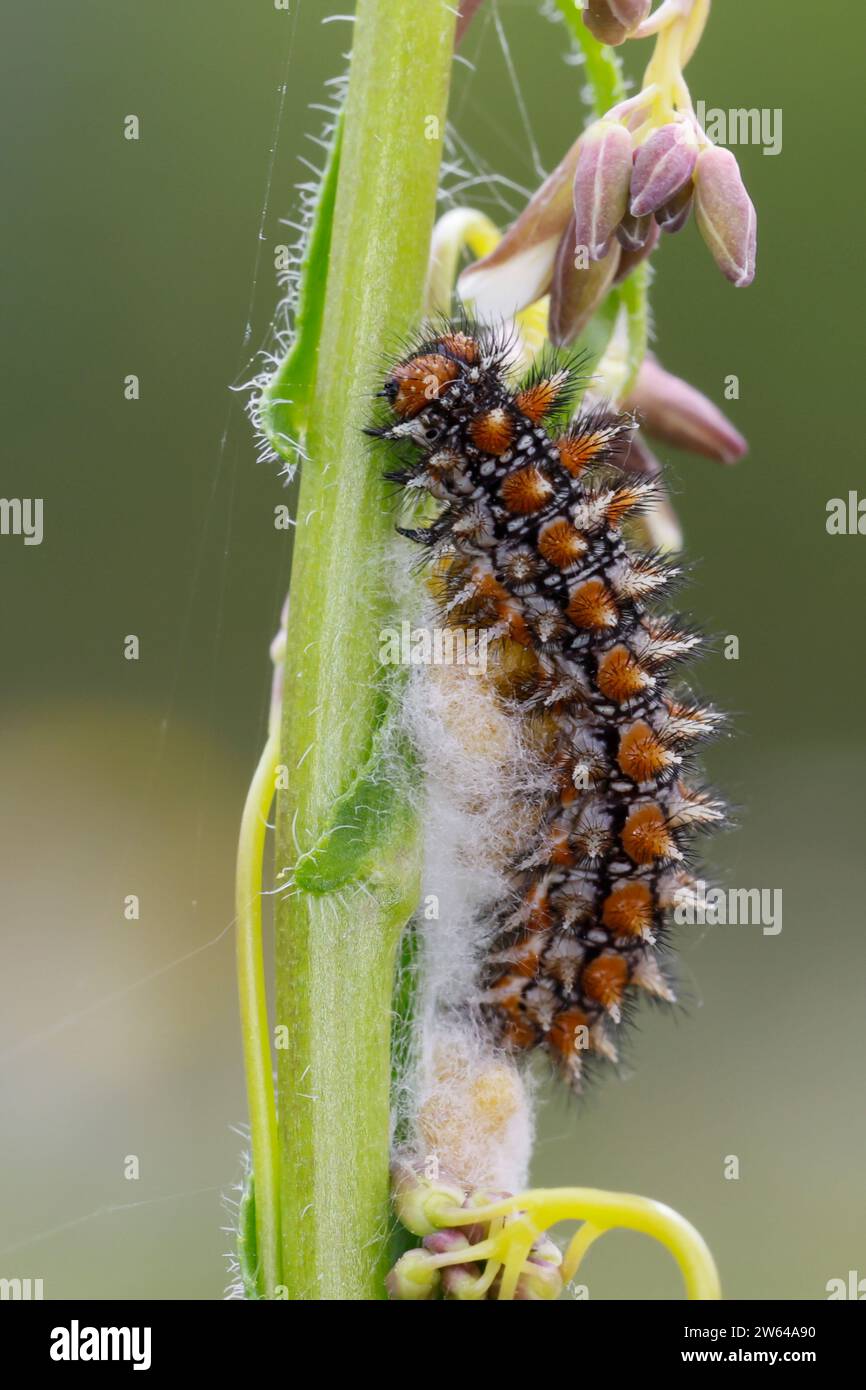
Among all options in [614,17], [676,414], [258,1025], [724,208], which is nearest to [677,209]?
[724,208]

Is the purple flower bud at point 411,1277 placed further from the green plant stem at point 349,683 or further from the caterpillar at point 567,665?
the caterpillar at point 567,665

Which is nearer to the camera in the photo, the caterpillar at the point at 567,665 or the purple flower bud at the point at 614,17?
the purple flower bud at the point at 614,17

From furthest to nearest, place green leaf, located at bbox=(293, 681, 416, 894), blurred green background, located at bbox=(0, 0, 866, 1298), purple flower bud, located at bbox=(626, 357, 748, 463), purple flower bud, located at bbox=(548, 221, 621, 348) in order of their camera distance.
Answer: blurred green background, located at bbox=(0, 0, 866, 1298)
purple flower bud, located at bbox=(626, 357, 748, 463)
purple flower bud, located at bbox=(548, 221, 621, 348)
green leaf, located at bbox=(293, 681, 416, 894)

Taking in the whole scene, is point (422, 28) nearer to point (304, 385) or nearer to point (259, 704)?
point (304, 385)

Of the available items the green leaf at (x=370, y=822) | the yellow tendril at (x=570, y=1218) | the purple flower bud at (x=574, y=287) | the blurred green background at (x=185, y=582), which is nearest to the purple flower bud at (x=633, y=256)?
the purple flower bud at (x=574, y=287)

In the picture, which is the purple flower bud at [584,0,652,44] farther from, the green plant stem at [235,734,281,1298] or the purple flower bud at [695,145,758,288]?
the green plant stem at [235,734,281,1298]

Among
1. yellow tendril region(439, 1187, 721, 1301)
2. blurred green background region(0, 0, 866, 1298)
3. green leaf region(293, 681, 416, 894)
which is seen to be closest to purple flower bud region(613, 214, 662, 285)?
green leaf region(293, 681, 416, 894)

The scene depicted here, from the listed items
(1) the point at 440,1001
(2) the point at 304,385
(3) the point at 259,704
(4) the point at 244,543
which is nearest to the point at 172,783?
(3) the point at 259,704
